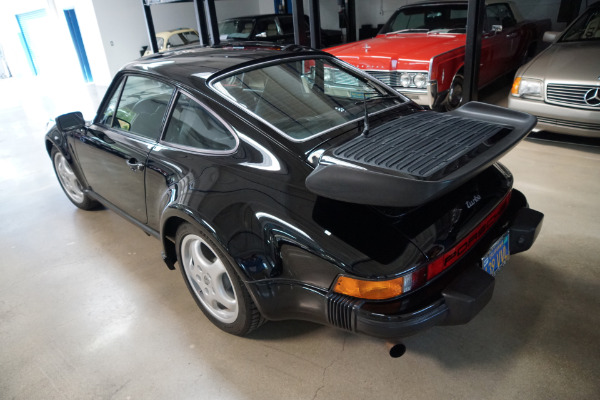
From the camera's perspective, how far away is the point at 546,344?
1.87 metres

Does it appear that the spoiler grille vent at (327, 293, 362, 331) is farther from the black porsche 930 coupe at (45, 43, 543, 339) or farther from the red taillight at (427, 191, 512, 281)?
the red taillight at (427, 191, 512, 281)

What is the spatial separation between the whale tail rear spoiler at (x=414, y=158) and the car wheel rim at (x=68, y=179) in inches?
109

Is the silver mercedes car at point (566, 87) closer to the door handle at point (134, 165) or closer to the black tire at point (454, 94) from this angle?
the black tire at point (454, 94)

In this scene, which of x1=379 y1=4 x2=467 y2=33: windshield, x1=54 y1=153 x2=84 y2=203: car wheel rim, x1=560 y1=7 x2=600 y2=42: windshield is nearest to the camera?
x1=54 y1=153 x2=84 y2=203: car wheel rim

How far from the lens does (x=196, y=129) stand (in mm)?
2033

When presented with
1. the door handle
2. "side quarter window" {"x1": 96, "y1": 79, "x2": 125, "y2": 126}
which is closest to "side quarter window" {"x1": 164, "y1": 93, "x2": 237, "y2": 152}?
the door handle

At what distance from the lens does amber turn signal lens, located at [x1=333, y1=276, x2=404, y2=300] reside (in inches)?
56.4

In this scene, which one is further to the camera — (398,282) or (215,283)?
(215,283)

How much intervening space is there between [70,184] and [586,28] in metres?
5.96

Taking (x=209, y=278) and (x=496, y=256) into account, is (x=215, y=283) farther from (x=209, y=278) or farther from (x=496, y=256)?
(x=496, y=256)

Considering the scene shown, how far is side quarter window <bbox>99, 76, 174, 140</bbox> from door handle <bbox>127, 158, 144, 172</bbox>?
0.54ft

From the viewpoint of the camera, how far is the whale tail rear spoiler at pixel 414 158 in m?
1.31

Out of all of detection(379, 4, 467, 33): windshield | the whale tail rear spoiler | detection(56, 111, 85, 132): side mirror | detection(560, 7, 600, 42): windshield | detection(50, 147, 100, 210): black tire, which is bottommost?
detection(50, 147, 100, 210): black tire

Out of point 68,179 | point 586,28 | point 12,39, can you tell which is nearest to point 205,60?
point 68,179
